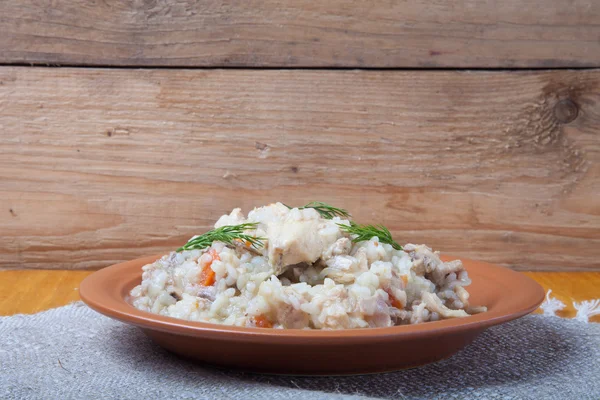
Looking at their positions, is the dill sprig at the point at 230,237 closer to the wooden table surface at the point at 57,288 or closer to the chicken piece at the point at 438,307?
the chicken piece at the point at 438,307

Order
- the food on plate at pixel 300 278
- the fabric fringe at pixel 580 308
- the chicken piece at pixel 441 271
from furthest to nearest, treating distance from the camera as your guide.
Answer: the fabric fringe at pixel 580 308 < the chicken piece at pixel 441 271 < the food on plate at pixel 300 278

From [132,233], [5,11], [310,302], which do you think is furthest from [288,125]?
[310,302]

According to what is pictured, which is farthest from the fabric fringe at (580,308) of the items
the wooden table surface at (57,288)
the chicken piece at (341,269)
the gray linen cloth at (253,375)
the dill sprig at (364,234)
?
the chicken piece at (341,269)

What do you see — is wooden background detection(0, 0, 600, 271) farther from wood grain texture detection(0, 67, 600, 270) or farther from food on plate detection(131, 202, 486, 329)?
food on plate detection(131, 202, 486, 329)

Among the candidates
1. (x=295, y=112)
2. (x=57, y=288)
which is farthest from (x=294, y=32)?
(x=57, y=288)

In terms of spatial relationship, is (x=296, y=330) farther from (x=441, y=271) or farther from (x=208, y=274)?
(x=441, y=271)

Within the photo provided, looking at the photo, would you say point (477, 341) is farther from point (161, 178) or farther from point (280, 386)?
point (161, 178)
